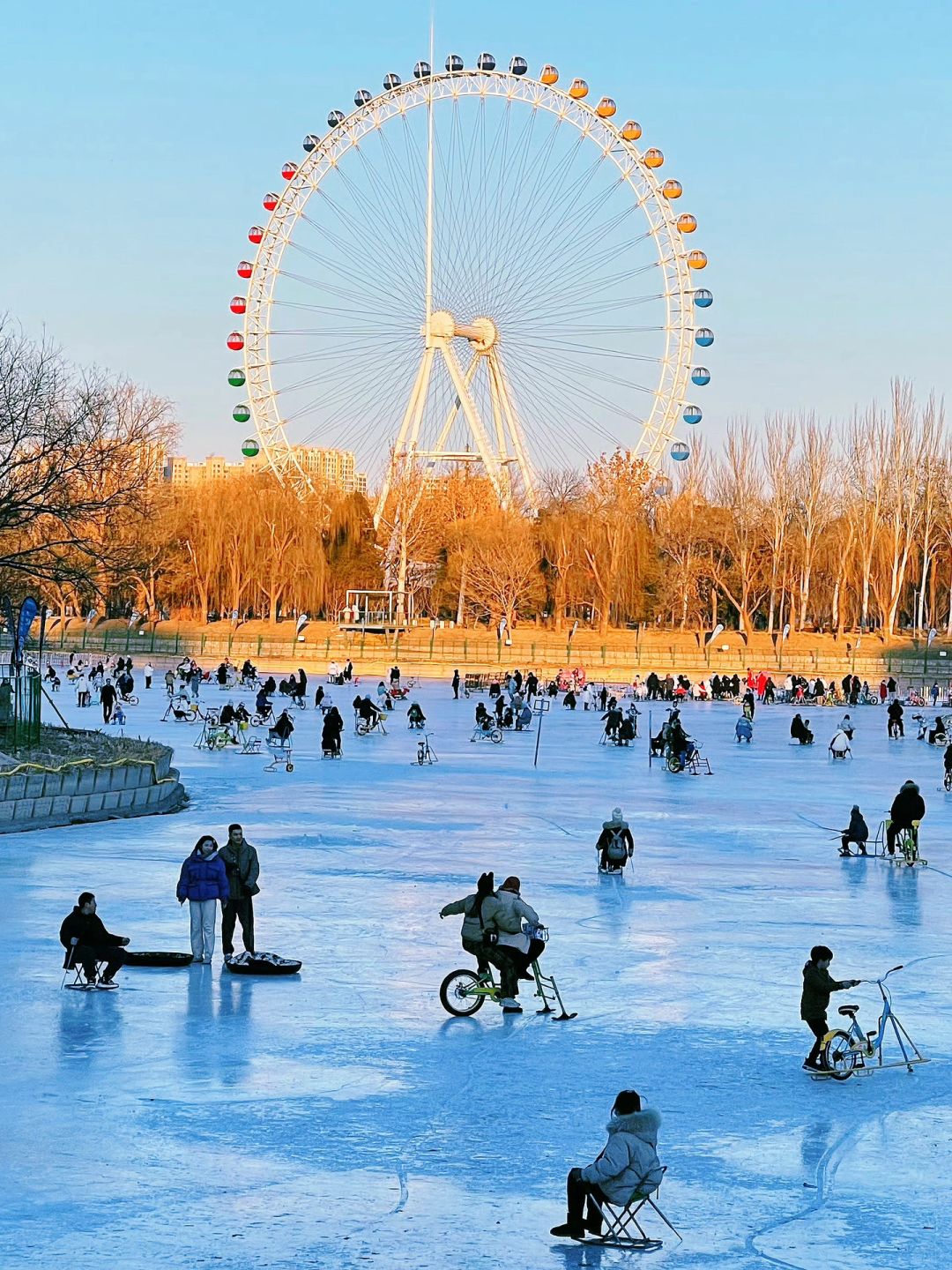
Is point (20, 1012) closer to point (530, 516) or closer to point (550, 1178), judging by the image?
point (550, 1178)

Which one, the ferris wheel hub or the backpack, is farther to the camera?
the ferris wheel hub

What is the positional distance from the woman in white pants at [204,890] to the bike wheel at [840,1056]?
14.1 ft

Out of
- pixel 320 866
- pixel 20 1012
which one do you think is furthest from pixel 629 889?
pixel 20 1012

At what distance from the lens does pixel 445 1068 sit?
9422 millimetres

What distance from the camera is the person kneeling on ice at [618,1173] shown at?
6.94m

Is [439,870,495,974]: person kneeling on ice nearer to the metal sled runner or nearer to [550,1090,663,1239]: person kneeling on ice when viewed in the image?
the metal sled runner

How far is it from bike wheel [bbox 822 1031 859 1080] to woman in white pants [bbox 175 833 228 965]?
4.28m

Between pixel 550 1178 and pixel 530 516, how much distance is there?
8280cm

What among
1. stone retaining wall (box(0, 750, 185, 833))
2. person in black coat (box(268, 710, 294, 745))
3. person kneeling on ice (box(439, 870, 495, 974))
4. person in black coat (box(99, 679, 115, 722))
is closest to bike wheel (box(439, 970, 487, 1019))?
person kneeling on ice (box(439, 870, 495, 974))

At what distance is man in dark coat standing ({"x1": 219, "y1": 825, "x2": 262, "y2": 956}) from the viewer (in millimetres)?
11984

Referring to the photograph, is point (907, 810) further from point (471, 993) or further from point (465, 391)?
point (465, 391)

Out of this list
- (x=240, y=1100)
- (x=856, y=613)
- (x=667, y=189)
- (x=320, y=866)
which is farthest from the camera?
(x=856, y=613)

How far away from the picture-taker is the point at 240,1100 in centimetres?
863

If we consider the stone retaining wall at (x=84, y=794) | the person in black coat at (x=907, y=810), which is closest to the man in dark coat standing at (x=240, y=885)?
the stone retaining wall at (x=84, y=794)
